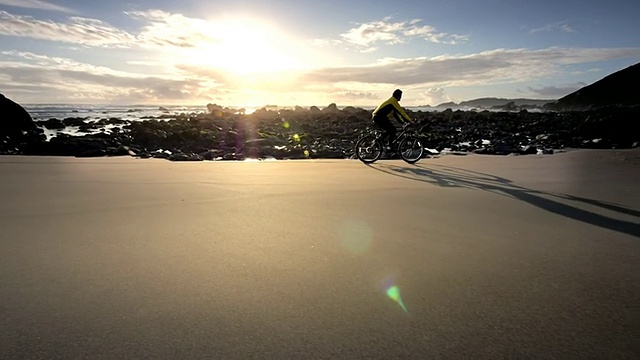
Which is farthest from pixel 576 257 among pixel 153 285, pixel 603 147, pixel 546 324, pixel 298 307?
pixel 603 147

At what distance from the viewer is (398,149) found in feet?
33.9

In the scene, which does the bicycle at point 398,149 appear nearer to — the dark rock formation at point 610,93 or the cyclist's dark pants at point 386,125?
the cyclist's dark pants at point 386,125

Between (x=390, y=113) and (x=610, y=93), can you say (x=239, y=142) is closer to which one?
(x=390, y=113)

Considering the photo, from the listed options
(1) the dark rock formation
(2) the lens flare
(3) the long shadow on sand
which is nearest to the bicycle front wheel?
(3) the long shadow on sand

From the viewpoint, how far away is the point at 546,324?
1.89m

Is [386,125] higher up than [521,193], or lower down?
higher up

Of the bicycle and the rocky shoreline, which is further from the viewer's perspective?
the rocky shoreline

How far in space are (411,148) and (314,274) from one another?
816 cm

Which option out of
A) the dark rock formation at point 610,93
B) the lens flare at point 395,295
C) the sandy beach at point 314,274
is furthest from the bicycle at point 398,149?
the dark rock formation at point 610,93

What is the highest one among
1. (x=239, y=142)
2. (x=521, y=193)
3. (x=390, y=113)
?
(x=390, y=113)

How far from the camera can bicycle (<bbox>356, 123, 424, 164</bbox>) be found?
33.2 ft

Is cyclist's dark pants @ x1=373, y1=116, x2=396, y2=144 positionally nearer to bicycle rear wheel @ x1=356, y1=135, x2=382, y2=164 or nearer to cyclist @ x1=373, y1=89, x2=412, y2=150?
cyclist @ x1=373, y1=89, x2=412, y2=150

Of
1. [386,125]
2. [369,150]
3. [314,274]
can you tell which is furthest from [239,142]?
[314,274]

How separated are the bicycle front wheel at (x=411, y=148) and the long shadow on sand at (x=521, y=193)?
1587 millimetres
